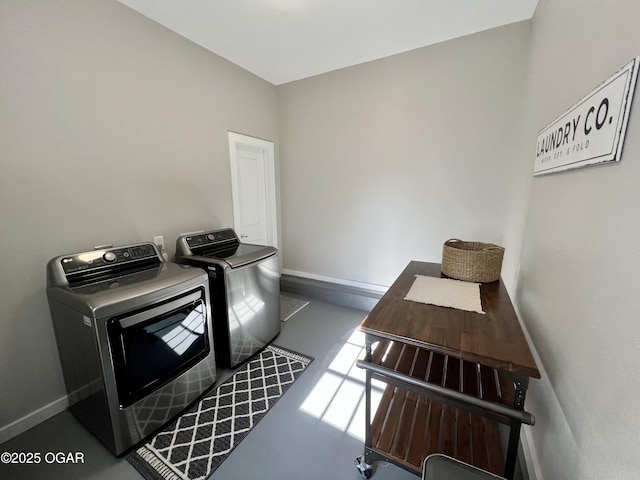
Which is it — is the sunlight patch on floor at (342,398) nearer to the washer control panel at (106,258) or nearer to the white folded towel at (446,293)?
the white folded towel at (446,293)

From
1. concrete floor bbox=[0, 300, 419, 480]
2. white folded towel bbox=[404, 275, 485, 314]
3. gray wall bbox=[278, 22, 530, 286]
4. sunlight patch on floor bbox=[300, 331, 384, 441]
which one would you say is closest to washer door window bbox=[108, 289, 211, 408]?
concrete floor bbox=[0, 300, 419, 480]

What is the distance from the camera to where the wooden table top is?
86cm

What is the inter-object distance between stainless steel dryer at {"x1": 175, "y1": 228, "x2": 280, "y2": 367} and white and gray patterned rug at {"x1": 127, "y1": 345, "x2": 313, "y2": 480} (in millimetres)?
218

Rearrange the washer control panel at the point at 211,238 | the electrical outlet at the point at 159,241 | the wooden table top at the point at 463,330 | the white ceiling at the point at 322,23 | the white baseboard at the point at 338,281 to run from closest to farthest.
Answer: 1. the wooden table top at the point at 463,330
2. the white ceiling at the point at 322,23
3. the electrical outlet at the point at 159,241
4. the washer control panel at the point at 211,238
5. the white baseboard at the point at 338,281

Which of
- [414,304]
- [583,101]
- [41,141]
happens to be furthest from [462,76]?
[41,141]

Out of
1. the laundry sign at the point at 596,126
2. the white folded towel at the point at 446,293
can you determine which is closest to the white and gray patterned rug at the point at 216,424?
the white folded towel at the point at 446,293

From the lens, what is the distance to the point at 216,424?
5.25ft

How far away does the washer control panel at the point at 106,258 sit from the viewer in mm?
1543

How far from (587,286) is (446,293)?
581mm

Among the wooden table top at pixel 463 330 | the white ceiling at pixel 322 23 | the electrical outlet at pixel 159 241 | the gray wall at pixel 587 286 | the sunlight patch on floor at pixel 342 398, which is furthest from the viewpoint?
the electrical outlet at pixel 159 241

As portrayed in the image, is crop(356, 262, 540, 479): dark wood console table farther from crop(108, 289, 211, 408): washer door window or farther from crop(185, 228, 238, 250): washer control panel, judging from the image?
crop(185, 228, 238, 250): washer control panel

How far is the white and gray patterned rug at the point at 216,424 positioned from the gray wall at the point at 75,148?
898mm

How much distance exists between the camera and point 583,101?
937 mm

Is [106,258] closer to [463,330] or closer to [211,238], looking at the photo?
[211,238]
